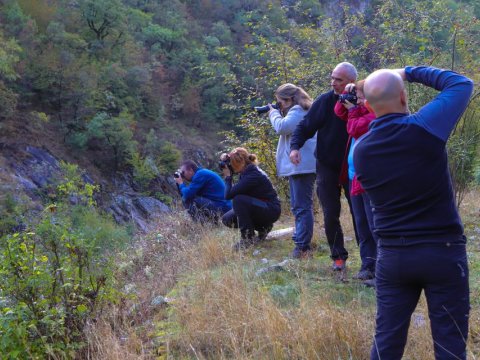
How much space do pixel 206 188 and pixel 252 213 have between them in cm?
168

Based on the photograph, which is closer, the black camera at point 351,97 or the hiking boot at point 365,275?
the black camera at point 351,97

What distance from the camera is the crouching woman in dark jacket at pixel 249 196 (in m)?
6.03

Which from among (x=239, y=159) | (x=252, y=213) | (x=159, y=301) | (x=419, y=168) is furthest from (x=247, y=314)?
(x=239, y=159)

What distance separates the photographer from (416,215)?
2285mm

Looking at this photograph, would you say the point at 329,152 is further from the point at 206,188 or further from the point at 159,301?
the point at 206,188

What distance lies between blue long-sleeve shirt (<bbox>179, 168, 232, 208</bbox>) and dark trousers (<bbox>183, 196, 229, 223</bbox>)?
56 mm

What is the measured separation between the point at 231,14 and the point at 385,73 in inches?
2272

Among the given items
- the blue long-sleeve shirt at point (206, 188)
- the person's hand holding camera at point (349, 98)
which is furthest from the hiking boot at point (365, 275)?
the blue long-sleeve shirt at point (206, 188)

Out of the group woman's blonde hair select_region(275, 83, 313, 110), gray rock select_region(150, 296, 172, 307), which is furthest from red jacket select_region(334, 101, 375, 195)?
gray rock select_region(150, 296, 172, 307)

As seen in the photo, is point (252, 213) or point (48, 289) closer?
point (48, 289)

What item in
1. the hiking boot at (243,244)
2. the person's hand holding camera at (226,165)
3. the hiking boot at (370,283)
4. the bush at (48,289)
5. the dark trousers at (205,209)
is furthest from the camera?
the dark trousers at (205,209)

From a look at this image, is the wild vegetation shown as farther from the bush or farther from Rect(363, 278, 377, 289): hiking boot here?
Rect(363, 278, 377, 289): hiking boot

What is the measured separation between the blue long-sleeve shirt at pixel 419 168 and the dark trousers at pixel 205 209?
5.14m

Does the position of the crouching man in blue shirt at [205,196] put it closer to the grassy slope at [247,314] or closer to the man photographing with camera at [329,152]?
the grassy slope at [247,314]
